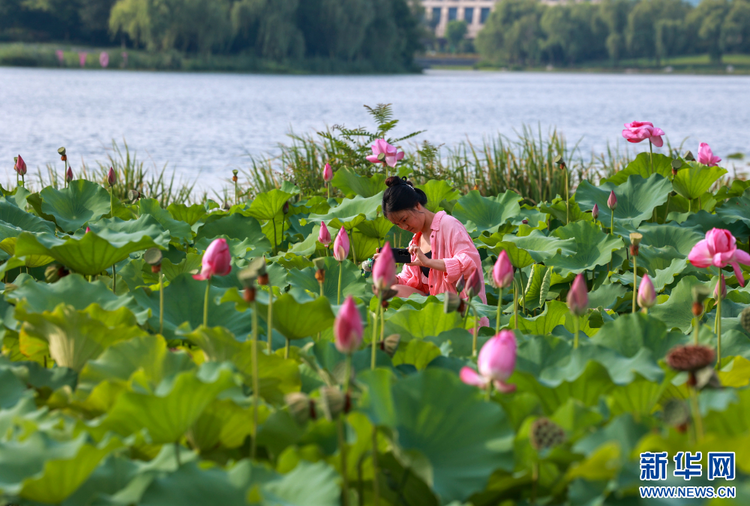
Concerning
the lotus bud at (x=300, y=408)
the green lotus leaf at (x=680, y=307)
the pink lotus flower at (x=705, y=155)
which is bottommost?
the green lotus leaf at (x=680, y=307)

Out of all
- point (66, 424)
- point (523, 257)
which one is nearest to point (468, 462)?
point (66, 424)

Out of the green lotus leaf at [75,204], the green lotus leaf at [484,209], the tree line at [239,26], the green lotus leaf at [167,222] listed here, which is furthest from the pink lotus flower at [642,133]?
the tree line at [239,26]

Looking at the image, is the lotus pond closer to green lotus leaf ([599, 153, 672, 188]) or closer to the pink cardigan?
the pink cardigan

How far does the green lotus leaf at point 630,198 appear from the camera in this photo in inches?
141

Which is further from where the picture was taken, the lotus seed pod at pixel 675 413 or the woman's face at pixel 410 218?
the woman's face at pixel 410 218

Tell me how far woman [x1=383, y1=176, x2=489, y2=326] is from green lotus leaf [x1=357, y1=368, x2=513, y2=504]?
61.9 inches

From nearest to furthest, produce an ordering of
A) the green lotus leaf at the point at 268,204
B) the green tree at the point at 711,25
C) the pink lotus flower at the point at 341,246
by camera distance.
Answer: the pink lotus flower at the point at 341,246 < the green lotus leaf at the point at 268,204 < the green tree at the point at 711,25

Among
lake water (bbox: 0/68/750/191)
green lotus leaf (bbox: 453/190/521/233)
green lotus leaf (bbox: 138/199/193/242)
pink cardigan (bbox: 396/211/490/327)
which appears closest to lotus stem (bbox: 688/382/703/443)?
pink cardigan (bbox: 396/211/490/327)

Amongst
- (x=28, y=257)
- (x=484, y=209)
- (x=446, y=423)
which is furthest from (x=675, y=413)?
(x=484, y=209)

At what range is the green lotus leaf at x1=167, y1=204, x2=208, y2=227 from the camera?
3.47m

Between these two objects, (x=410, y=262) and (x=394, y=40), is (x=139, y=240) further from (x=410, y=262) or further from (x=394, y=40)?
(x=394, y=40)

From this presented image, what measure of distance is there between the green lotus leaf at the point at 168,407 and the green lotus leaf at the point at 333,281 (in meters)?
1.15

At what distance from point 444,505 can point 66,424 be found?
0.67m

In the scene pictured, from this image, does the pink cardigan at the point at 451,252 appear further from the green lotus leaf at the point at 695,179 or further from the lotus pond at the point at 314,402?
the green lotus leaf at the point at 695,179
